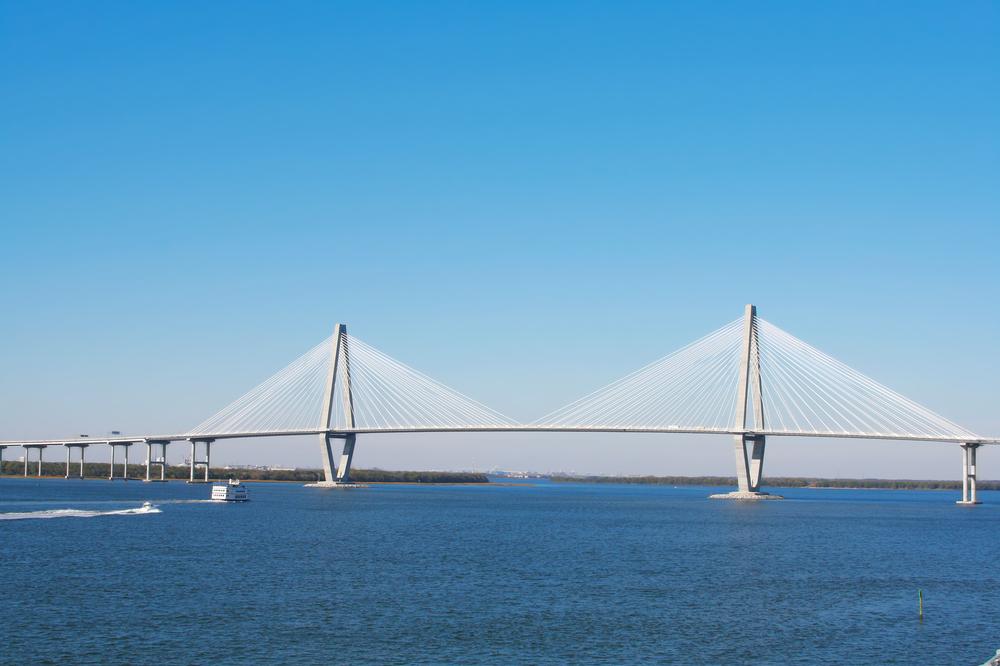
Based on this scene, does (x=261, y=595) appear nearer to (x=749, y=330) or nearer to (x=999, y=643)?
(x=999, y=643)

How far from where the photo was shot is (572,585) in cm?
3397

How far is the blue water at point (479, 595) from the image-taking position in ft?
77.7

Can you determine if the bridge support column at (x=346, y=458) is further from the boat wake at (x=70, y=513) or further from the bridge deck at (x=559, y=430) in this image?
the boat wake at (x=70, y=513)

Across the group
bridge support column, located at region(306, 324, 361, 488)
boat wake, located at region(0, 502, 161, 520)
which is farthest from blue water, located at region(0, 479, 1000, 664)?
bridge support column, located at region(306, 324, 361, 488)

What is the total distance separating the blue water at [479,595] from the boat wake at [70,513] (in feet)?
3.32

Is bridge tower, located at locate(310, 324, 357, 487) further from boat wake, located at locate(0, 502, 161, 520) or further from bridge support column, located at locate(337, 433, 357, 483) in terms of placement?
boat wake, located at locate(0, 502, 161, 520)

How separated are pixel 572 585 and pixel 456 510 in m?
46.6

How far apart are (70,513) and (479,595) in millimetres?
40346

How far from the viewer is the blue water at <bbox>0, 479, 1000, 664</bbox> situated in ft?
77.7

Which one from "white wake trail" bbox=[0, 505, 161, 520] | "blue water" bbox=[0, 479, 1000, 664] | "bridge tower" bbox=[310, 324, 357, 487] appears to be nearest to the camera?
"blue water" bbox=[0, 479, 1000, 664]

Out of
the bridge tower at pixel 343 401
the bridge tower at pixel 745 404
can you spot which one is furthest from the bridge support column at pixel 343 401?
the bridge tower at pixel 745 404

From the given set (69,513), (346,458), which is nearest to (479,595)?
(69,513)

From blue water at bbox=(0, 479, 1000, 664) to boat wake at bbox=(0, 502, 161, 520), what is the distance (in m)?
1.01

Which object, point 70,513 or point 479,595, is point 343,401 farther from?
point 479,595
